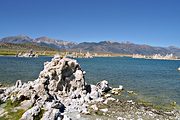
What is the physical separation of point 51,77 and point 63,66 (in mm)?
2834

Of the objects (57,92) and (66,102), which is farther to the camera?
(57,92)

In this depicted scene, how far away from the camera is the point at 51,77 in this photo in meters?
45.7

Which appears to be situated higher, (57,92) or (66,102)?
(57,92)

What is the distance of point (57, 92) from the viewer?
147 ft

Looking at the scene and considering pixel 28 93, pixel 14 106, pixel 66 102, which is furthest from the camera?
pixel 66 102

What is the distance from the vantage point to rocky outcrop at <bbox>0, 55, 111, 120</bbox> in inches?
1266

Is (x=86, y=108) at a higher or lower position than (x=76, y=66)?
lower

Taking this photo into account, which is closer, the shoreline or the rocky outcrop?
the shoreline

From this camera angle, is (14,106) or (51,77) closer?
(14,106)

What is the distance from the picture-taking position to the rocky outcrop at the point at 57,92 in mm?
32156

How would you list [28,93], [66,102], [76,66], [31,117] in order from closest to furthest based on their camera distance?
[31,117]
[28,93]
[66,102]
[76,66]

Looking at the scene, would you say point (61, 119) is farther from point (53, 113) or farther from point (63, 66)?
point (63, 66)

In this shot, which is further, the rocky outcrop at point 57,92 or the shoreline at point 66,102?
the rocky outcrop at point 57,92

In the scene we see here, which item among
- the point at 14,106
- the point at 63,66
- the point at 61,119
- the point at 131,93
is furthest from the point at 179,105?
the point at 14,106
